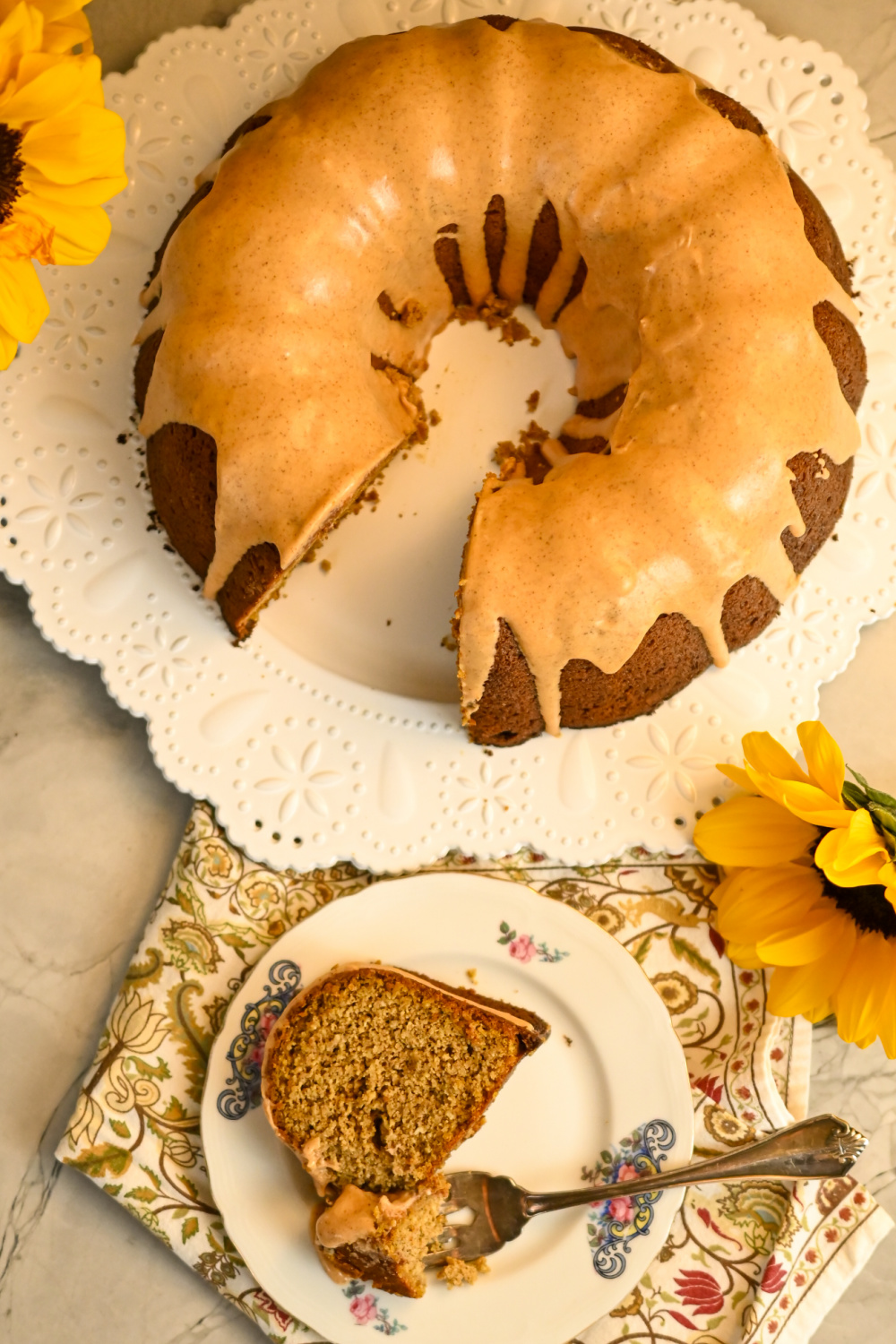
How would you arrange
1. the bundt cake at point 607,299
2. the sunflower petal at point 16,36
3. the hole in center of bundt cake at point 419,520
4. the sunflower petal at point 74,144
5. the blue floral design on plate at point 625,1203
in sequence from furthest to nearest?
the hole in center of bundt cake at point 419,520
the blue floral design on plate at point 625,1203
the bundt cake at point 607,299
the sunflower petal at point 74,144
the sunflower petal at point 16,36

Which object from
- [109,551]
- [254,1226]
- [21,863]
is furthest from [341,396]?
[254,1226]

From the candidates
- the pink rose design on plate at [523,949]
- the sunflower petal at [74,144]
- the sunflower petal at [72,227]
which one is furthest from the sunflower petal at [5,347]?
the pink rose design on plate at [523,949]

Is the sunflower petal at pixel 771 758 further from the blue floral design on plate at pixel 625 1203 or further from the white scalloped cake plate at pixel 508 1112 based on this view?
the blue floral design on plate at pixel 625 1203

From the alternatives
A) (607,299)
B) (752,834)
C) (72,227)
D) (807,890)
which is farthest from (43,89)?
(807,890)

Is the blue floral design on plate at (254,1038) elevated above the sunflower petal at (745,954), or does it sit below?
below

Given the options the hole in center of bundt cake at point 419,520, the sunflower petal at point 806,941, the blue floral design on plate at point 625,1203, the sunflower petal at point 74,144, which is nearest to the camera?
the sunflower petal at point 74,144

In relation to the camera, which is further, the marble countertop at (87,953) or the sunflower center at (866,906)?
the marble countertop at (87,953)

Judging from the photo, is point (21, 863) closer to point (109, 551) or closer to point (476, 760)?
point (109, 551)
